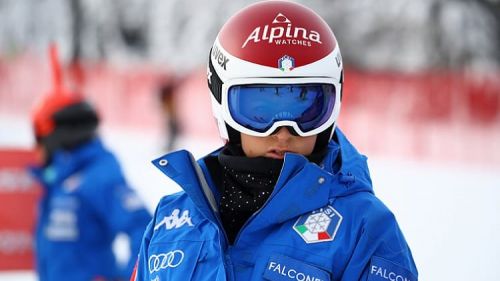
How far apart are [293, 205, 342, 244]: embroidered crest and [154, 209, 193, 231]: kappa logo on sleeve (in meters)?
0.28

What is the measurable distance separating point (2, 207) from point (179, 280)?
4.50 metres

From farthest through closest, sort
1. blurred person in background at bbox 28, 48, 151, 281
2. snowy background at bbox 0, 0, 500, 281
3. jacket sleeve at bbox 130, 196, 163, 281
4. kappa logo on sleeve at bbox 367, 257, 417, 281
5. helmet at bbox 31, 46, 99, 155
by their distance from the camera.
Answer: snowy background at bbox 0, 0, 500, 281, helmet at bbox 31, 46, 99, 155, blurred person in background at bbox 28, 48, 151, 281, jacket sleeve at bbox 130, 196, 163, 281, kappa logo on sleeve at bbox 367, 257, 417, 281

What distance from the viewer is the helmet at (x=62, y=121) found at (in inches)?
181

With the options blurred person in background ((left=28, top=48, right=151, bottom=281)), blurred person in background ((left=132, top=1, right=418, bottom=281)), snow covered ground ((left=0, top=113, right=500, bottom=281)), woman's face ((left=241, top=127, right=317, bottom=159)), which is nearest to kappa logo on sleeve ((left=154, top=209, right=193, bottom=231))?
blurred person in background ((left=132, top=1, right=418, bottom=281))

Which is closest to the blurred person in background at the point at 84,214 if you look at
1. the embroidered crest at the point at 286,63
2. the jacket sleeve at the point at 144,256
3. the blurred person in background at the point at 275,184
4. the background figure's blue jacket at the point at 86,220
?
the background figure's blue jacket at the point at 86,220

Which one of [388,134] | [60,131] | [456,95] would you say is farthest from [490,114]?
[60,131]

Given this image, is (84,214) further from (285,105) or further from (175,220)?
(285,105)

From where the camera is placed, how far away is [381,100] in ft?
18.5

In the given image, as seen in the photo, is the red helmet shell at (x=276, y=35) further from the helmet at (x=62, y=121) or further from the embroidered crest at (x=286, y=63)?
the helmet at (x=62, y=121)

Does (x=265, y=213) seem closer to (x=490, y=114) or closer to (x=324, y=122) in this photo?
(x=324, y=122)

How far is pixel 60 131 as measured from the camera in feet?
15.2

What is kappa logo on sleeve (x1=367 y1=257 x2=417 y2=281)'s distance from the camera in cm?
171

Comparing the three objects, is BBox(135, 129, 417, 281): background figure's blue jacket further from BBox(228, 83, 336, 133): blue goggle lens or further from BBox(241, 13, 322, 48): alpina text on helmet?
BBox(241, 13, 322, 48): alpina text on helmet

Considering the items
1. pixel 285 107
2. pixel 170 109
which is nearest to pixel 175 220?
pixel 285 107
